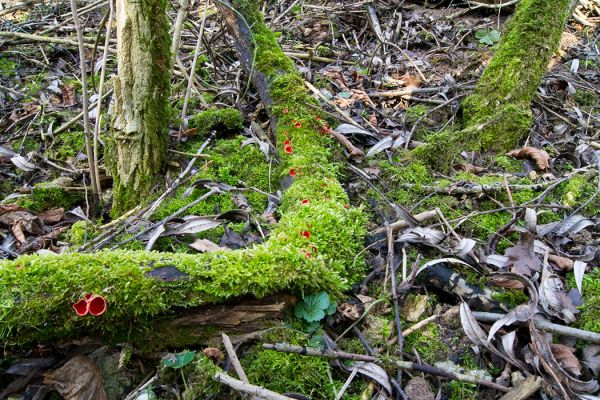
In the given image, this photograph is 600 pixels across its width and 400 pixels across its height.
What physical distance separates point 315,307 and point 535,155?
7.33ft

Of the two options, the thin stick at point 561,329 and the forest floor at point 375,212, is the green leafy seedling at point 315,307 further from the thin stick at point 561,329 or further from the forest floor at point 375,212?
the thin stick at point 561,329

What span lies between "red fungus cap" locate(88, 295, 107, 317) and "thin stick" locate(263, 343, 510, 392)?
67 cm

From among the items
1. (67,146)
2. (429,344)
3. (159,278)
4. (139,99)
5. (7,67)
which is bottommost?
(429,344)

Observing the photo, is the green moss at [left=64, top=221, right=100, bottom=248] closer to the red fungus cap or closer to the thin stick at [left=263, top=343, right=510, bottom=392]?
the red fungus cap

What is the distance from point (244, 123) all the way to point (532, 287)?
8.64 ft

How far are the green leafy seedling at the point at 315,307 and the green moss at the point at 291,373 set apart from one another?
0.20m

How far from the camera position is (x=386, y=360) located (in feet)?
6.32

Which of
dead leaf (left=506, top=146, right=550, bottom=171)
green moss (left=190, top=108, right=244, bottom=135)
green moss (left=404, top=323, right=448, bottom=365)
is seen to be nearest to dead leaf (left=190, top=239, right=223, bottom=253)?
green moss (left=404, top=323, right=448, bottom=365)

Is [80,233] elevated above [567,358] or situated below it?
above

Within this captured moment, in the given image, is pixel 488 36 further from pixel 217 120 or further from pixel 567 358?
pixel 567 358

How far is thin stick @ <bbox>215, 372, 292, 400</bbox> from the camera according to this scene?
1653mm

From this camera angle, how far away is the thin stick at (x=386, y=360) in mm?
1857

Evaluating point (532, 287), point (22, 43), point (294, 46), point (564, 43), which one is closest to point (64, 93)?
point (22, 43)

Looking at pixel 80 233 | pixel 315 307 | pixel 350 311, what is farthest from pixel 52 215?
pixel 350 311
